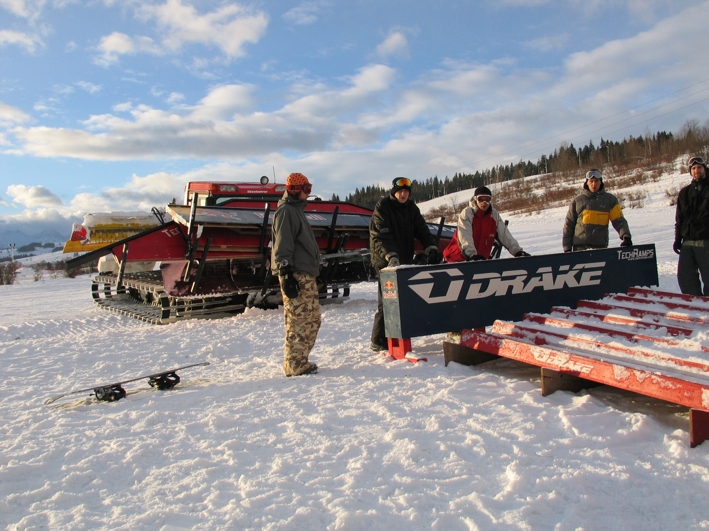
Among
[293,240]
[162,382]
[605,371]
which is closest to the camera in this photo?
[605,371]

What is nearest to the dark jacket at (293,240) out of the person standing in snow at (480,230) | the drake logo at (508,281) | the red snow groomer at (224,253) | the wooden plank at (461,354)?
the drake logo at (508,281)

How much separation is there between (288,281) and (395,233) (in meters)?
1.25

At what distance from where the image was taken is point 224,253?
7914 millimetres

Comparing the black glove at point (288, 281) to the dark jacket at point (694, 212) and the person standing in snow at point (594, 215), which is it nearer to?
the person standing in snow at point (594, 215)

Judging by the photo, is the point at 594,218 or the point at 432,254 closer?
the point at 432,254

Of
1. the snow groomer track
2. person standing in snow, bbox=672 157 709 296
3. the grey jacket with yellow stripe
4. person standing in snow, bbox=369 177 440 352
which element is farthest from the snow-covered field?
person standing in snow, bbox=672 157 709 296

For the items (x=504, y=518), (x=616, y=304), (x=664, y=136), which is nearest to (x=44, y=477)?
(x=504, y=518)

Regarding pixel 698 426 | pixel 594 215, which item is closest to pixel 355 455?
pixel 698 426

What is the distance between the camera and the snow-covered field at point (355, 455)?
2.09 m

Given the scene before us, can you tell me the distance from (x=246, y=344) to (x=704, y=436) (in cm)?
442

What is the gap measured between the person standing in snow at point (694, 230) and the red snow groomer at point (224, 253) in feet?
13.2

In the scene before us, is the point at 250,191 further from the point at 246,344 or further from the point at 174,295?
the point at 246,344

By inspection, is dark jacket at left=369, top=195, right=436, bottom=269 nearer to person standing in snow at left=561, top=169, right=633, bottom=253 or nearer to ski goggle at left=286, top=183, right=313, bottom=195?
ski goggle at left=286, top=183, right=313, bottom=195

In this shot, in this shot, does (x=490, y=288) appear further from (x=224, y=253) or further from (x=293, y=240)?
(x=224, y=253)
